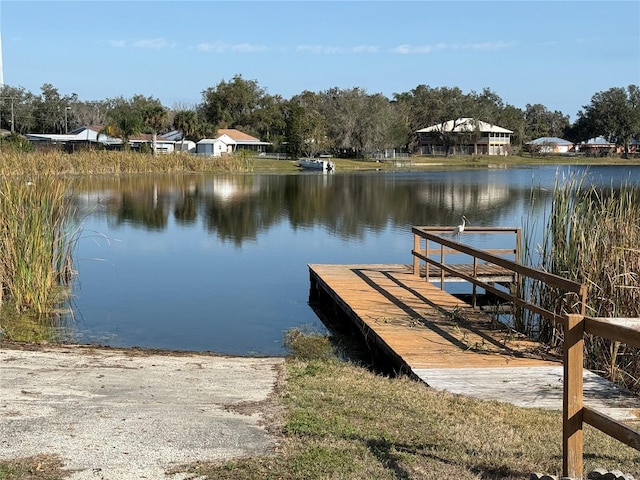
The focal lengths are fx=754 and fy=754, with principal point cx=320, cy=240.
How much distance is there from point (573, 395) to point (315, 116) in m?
85.2

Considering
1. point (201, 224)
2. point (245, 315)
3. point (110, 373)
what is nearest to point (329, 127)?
point (201, 224)

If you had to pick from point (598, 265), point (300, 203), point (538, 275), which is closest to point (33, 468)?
point (538, 275)

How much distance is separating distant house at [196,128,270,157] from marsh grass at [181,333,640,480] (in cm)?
7079

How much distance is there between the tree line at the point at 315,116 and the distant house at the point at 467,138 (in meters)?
1.24

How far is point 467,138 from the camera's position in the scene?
101500 mm

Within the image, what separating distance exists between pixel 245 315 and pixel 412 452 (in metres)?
8.82

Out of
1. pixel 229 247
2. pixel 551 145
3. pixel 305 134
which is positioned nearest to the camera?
pixel 229 247

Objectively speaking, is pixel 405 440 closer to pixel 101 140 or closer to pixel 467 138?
pixel 101 140

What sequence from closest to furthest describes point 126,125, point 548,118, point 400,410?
point 400,410
point 126,125
point 548,118

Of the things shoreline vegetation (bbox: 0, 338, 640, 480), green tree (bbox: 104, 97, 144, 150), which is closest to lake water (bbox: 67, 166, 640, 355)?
shoreline vegetation (bbox: 0, 338, 640, 480)

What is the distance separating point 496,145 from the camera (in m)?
106

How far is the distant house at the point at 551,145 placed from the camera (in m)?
115

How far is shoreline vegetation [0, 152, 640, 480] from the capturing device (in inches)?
181

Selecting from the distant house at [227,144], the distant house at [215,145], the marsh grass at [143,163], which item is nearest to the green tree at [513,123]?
the distant house at [227,144]
